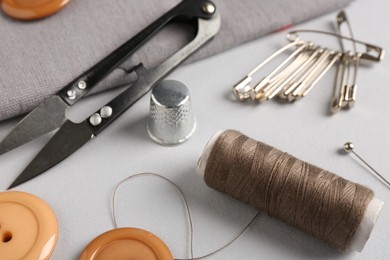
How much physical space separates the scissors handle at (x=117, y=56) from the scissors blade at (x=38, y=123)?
0.03 metres

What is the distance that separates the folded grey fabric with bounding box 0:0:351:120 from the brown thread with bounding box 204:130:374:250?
37cm

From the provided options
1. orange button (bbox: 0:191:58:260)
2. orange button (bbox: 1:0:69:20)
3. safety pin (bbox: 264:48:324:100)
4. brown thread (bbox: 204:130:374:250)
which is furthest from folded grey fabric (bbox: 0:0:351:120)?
brown thread (bbox: 204:130:374:250)

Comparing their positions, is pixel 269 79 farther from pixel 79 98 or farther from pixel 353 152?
pixel 79 98

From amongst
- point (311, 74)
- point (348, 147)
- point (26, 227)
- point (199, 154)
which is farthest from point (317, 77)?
point (26, 227)

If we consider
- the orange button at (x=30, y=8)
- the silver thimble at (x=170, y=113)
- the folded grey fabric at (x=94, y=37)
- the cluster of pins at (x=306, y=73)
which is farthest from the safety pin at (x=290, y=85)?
the orange button at (x=30, y=8)

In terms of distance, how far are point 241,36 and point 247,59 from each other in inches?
2.5

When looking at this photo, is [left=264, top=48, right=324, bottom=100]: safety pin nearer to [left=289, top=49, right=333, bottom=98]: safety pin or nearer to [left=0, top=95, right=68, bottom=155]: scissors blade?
[left=289, top=49, right=333, bottom=98]: safety pin

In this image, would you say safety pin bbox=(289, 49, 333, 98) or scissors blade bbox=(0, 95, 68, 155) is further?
safety pin bbox=(289, 49, 333, 98)

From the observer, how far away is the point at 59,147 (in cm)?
127

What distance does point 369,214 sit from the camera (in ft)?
3.54

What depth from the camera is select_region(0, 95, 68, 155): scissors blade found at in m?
1.26

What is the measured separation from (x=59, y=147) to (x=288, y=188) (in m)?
0.50

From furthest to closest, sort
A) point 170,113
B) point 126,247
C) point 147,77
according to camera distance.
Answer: point 147,77, point 170,113, point 126,247

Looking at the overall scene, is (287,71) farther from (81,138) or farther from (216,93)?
(81,138)
